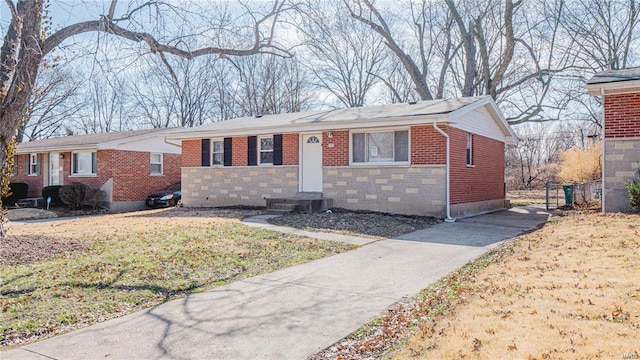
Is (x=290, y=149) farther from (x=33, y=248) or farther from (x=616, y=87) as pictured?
(x=616, y=87)

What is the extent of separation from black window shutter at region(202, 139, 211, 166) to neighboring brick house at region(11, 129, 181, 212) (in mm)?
2802

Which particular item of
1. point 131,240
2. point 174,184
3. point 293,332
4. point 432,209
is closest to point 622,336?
point 293,332

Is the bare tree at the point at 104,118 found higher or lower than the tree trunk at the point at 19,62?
higher

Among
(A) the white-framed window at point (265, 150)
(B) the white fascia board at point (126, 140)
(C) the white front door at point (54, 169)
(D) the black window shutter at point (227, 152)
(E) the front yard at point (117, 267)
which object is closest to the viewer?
(E) the front yard at point (117, 267)

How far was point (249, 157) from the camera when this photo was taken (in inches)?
663

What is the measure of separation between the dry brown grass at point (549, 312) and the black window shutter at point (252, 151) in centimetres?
1121

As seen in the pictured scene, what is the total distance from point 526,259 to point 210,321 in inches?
191

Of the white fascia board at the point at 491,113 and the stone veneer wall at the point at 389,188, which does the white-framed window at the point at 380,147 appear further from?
the white fascia board at the point at 491,113

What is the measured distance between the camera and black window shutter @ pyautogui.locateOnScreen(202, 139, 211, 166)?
708 inches

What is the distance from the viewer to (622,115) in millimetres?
11133

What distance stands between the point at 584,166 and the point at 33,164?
2824 cm

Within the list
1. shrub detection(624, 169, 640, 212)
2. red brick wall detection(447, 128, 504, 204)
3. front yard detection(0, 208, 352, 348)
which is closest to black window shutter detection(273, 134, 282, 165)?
front yard detection(0, 208, 352, 348)

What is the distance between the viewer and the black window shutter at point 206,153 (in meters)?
18.0

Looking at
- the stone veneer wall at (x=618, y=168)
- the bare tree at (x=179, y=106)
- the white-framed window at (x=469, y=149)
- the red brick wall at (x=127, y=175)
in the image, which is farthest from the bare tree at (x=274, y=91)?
the stone veneer wall at (x=618, y=168)
